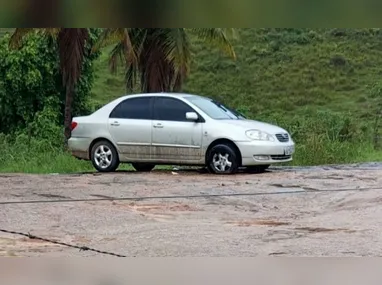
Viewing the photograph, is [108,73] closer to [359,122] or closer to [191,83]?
[191,83]

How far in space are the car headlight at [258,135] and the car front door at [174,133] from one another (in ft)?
1.15

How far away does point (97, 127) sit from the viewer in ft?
14.9

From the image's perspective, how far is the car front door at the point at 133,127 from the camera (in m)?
4.42

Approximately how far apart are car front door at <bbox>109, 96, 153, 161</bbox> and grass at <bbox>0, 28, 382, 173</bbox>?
0.47ft

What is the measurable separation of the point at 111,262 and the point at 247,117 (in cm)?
133

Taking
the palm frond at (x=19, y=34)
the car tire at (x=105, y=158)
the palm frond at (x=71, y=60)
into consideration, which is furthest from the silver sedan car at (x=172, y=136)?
the palm frond at (x=19, y=34)

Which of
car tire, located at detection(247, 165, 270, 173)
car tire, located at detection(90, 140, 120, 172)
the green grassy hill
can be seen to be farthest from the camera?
car tire, located at detection(247, 165, 270, 173)

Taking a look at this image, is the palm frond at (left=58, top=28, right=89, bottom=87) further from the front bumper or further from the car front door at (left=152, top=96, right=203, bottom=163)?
the front bumper

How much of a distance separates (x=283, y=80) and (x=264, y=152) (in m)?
0.57

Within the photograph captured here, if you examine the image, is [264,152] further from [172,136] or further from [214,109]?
[172,136]

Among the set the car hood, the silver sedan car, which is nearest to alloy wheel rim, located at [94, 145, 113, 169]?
the silver sedan car

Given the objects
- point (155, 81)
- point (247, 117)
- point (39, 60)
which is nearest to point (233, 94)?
point (247, 117)

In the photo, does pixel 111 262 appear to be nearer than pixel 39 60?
Yes

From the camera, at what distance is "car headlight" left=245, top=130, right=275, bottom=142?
453cm
